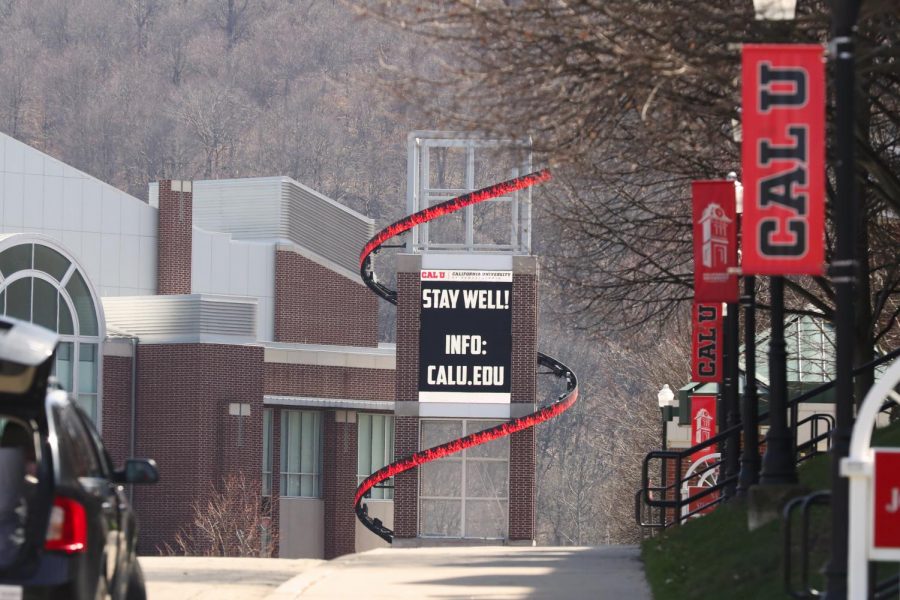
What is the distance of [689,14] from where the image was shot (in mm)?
14305

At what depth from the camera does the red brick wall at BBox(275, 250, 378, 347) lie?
208 feet

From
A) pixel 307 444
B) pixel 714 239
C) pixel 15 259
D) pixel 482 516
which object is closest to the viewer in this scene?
pixel 714 239

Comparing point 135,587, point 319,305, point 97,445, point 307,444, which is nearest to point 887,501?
point 97,445

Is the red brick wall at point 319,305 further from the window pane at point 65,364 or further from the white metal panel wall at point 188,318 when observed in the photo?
the window pane at point 65,364

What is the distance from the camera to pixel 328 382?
58.7 meters

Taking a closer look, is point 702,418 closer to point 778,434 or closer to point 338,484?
point 778,434

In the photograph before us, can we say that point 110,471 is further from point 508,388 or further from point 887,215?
point 508,388

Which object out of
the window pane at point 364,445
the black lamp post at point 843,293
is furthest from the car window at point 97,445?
the window pane at point 364,445

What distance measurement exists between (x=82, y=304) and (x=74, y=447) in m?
42.6

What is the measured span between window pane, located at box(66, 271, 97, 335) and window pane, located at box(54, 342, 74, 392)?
0.60 metres

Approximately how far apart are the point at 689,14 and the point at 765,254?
10.2 ft

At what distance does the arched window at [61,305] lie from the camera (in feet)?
162

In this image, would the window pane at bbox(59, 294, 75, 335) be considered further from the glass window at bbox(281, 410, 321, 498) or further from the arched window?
the glass window at bbox(281, 410, 321, 498)

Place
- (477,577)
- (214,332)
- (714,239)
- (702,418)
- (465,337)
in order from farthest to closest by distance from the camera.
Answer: (214,332)
(465,337)
(702,418)
(714,239)
(477,577)
